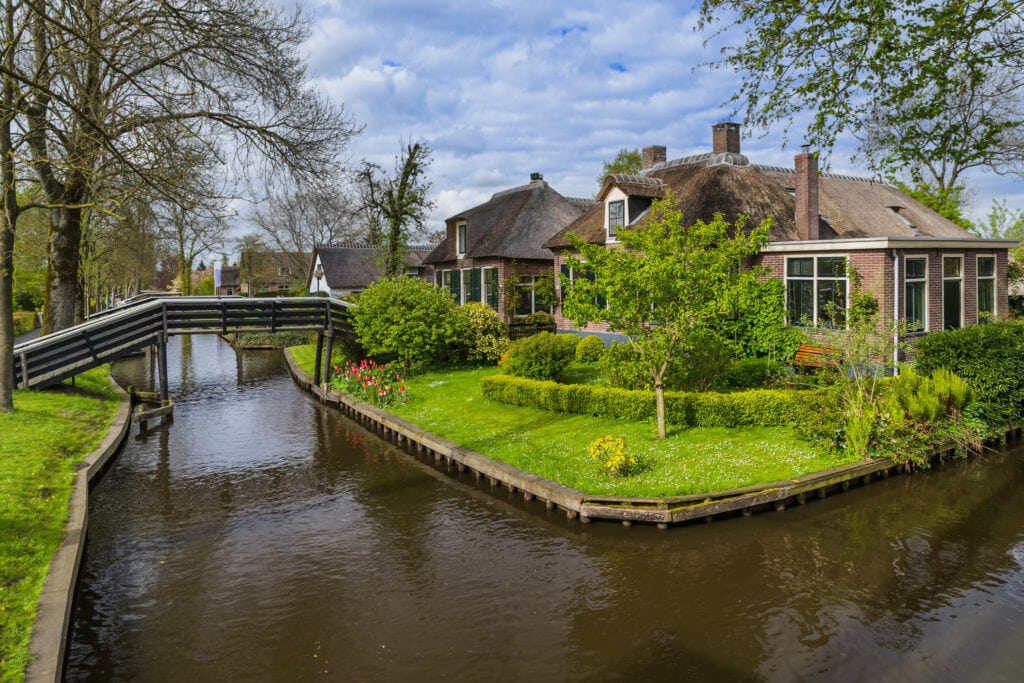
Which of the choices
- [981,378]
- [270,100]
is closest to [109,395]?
[270,100]

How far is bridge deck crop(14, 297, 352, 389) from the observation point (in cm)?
1694

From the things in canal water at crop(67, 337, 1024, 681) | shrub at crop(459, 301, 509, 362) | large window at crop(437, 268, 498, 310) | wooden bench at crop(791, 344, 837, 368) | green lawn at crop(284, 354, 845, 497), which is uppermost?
large window at crop(437, 268, 498, 310)

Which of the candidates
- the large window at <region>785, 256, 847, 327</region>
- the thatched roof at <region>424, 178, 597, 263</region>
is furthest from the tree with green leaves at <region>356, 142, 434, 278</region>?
the large window at <region>785, 256, 847, 327</region>

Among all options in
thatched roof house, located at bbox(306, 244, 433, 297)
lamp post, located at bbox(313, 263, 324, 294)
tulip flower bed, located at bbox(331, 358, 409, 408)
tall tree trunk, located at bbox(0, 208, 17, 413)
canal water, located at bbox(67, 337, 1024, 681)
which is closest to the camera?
canal water, located at bbox(67, 337, 1024, 681)

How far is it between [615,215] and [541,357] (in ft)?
28.9

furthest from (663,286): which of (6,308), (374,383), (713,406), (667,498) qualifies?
(6,308)

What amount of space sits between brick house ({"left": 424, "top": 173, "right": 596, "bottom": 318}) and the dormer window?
4284 millimetres

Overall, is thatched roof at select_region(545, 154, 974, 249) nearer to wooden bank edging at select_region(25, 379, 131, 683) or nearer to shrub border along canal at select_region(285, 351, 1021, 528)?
shrub border along canal at select_region(285, 351, 1021, 528)

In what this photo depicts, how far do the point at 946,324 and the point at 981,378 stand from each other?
592 centimetres

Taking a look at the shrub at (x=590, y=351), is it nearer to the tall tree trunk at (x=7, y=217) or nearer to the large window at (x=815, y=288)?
the large window at (x=815, y=288)

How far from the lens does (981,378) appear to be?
1405 cm

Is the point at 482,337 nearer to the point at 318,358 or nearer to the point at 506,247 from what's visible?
the point at 318,358

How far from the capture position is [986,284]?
66.3 feet

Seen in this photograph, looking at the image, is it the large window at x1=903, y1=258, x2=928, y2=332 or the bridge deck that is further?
the large window at x1=903, y1=258, x2=928, y2=332
